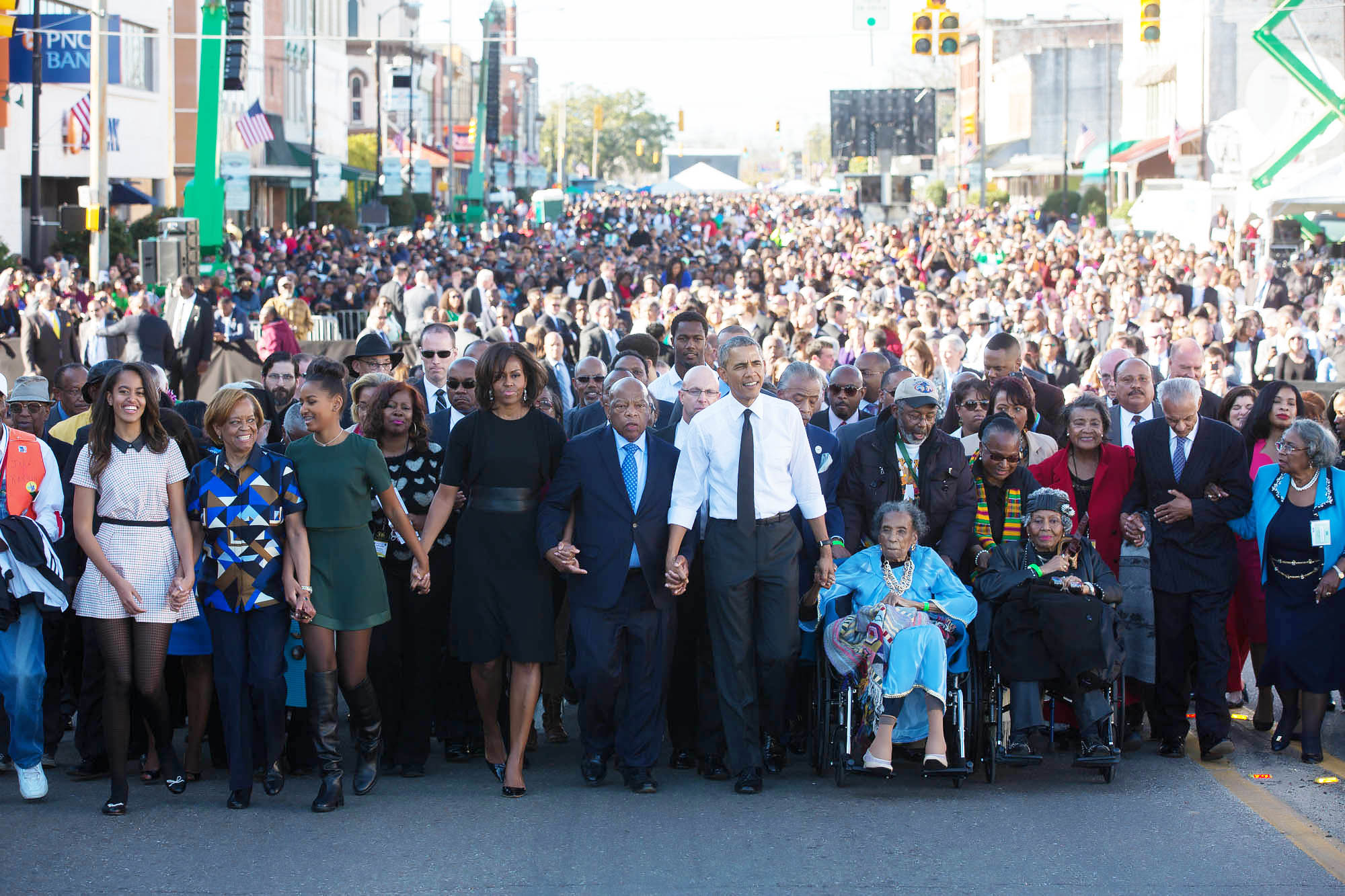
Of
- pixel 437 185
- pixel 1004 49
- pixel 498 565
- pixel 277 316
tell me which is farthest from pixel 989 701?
pixel 1004 49

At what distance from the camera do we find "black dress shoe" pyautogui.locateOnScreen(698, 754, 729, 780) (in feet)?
25.3

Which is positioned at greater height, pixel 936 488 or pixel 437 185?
pixel 437 185

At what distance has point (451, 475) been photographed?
24.2ft

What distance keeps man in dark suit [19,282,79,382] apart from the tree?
137m

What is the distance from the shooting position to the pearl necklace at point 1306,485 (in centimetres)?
819

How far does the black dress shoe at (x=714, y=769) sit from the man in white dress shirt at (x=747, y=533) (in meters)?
0.19

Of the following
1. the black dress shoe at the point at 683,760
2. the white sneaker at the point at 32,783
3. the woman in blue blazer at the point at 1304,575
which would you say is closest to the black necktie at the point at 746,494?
the black dress shoe at the point at 683,760

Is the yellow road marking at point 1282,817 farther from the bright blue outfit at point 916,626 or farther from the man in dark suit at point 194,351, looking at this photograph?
the man in dark suit at point 194,351

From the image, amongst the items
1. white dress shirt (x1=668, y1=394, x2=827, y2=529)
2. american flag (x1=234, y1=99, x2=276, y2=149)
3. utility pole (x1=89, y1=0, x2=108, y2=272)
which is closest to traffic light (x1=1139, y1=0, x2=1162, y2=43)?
utility pole (x1=89, y1=0, x2=108, y2=272)

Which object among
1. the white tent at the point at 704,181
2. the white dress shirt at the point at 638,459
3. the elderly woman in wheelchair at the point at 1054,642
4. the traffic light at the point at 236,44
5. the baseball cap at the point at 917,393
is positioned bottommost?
the elderly woman in wheelchair at the point at 1054,642

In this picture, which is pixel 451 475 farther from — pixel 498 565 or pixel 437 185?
pixel 437 185

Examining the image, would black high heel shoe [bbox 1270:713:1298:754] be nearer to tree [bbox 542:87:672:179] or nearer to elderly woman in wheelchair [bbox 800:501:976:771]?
elderly woman in wheelchair [bbox 800:501:976:771]

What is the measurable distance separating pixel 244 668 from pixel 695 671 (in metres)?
2.15

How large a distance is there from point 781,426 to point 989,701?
1581mm
